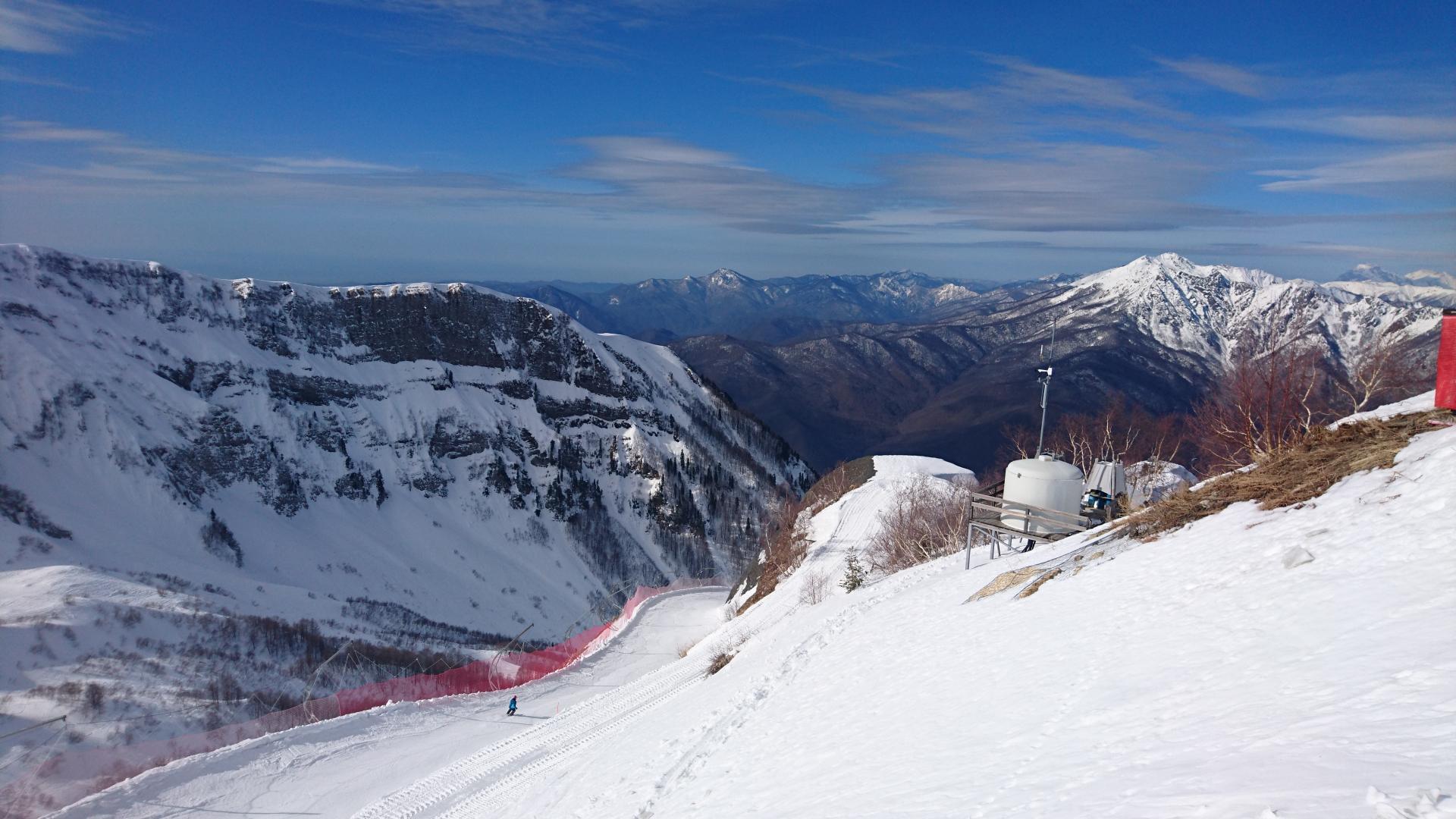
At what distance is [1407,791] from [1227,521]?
859cm

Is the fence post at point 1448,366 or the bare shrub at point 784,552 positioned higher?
the fence post at point 1448,366

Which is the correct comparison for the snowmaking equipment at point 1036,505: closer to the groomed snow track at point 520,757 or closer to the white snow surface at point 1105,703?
the white snow surface at point 1105,703

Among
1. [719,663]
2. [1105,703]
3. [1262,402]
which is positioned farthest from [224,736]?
[1262,402]

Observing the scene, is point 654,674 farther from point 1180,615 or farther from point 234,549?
point 234,549

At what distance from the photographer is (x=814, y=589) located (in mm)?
29500

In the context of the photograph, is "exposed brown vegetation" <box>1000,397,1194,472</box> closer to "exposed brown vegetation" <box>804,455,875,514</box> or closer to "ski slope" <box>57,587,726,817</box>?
"exposed brown vegetation" <box>804,455,875,514</box>

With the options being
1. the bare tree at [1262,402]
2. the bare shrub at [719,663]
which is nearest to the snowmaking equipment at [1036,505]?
the bare tree at [1262,402]

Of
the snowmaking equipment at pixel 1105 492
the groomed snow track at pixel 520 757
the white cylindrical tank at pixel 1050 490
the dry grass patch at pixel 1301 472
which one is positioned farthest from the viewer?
the snowmaking equipment at pixel 1105 492

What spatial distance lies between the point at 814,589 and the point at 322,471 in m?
90.3

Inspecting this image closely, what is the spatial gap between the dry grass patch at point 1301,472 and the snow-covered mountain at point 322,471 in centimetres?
4081

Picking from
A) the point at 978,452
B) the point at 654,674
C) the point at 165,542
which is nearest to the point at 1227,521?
the point at 654,674

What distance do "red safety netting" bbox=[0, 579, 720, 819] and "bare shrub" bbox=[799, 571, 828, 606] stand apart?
455 inches

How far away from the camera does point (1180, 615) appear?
9.88m

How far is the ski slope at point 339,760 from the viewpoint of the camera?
19.3 meters
